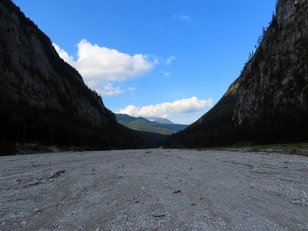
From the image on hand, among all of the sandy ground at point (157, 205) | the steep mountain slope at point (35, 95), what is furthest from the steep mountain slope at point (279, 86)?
the sandy ground at point (157, 205)

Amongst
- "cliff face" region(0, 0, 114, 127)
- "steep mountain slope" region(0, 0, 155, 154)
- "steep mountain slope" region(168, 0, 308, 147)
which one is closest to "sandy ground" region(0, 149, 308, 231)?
"steep mountain slope" region(0, 0, 155, 154)

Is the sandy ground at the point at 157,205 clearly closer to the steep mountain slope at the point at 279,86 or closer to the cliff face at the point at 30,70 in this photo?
the steep mountain slope at the point at 279,86

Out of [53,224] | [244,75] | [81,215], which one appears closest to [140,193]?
[81,215]

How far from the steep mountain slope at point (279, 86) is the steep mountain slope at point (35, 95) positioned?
2311 inches

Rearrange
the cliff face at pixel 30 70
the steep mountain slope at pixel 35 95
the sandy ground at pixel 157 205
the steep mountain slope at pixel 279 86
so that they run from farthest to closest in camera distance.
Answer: the cliff face at pixel 30 70 < the steep mountain slope at pixel 279 86 < the steep mountain slope at pixel 35 95 < the sandy ground at pixel 157 205

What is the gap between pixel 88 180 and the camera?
2245cm

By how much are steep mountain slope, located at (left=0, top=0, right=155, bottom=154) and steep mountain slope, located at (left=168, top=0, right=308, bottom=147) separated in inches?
2311

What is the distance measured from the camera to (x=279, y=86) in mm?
120562

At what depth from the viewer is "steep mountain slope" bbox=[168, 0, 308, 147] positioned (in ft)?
306

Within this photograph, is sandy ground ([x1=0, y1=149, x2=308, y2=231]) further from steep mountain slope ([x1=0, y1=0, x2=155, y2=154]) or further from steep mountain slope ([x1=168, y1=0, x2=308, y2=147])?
steep mountain slope ([x1=168, y1=0, x2=308, y2=147])

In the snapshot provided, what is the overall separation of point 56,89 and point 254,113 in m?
90.8

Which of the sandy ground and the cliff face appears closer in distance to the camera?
the sandy ground

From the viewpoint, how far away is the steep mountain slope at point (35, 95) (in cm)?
8381

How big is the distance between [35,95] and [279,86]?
308ft
